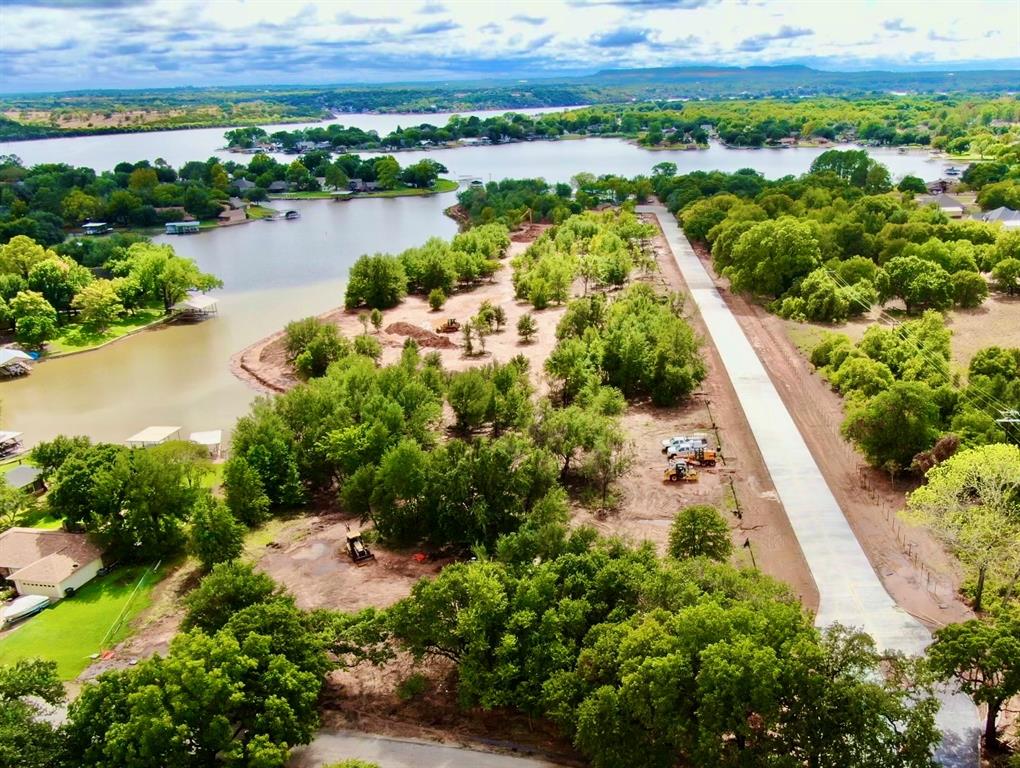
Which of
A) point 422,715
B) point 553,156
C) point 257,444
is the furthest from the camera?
point 553,156

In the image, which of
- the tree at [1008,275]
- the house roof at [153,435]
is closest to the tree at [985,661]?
the house roof at [153,435]

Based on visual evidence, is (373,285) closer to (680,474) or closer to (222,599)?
(680,474)

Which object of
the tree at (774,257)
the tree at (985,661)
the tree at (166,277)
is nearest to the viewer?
the tree at (985,661)

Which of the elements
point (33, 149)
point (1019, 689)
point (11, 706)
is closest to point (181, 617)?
point (11, 706)

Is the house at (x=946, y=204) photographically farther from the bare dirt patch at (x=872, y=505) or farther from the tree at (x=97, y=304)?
the tree at (x=97, y=304)

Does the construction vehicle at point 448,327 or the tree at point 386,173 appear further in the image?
the tree at point 386,173

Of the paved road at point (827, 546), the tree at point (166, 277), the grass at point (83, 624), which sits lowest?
the grass at point (83, 624)

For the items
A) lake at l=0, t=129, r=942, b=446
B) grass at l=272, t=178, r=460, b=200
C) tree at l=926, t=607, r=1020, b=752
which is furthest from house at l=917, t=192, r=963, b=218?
tree at l=926, t=607, r=1020, b=752

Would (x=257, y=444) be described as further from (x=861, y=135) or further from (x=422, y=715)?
(x=861, y=135)
